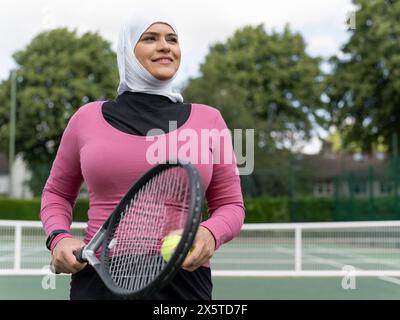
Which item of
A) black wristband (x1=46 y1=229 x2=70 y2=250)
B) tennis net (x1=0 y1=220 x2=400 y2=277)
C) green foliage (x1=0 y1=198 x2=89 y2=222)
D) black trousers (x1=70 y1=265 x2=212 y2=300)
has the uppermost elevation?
black wristband (x1=46 y1=229 x2=70 y2=250)

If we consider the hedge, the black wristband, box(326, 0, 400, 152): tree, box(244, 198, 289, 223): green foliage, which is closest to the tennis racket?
the black wristband

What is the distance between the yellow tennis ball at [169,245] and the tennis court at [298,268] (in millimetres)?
6189

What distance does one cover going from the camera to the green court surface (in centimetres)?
774

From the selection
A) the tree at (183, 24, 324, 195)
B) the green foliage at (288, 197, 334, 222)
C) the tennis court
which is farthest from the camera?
the tree at (183, 24, 324, 195)

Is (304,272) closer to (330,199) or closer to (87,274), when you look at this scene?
(87,274)

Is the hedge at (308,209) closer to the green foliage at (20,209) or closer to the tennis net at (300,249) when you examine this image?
the green foliage at (20,209)

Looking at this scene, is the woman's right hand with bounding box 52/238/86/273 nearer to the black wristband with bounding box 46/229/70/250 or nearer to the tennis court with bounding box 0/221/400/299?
the black wristband with bounding box 46/229/70/250

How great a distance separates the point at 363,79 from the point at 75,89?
14.2 metres

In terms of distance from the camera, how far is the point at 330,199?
18.8 meters

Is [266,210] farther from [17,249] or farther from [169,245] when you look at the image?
[169,245]

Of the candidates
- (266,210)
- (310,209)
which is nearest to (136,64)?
(310,209)

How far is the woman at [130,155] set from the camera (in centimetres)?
170

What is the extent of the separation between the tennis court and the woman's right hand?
19.5 feet
